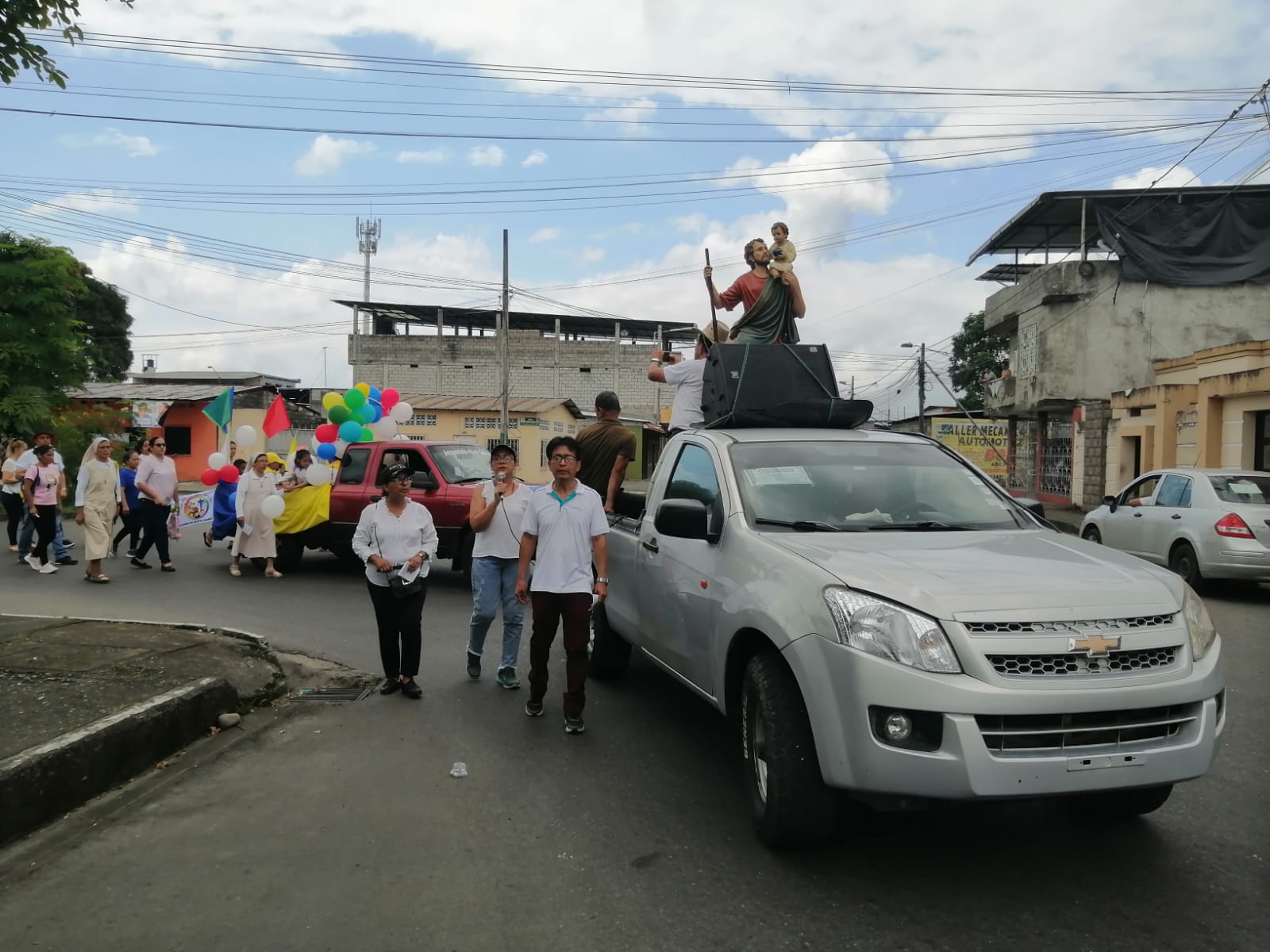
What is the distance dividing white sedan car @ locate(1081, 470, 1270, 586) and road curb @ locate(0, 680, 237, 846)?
10470mm

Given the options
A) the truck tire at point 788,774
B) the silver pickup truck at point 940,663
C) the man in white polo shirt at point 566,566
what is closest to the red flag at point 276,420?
the man in white polo shirt at point 566,566

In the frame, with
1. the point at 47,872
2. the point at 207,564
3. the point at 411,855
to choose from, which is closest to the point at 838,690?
the point at 411,855

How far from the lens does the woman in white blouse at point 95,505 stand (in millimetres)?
11664

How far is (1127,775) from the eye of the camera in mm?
3371

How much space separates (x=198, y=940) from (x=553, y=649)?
5.01m

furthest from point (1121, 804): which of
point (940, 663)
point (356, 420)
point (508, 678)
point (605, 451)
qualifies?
point (356, 420)

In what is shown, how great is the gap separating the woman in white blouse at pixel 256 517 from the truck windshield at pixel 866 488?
8.65 meters

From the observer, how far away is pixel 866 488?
4934 mm

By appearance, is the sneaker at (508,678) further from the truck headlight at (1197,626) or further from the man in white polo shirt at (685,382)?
the truck headlight at (1197,626)

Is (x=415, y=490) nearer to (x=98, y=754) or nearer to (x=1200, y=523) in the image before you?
(x=98, y=754)

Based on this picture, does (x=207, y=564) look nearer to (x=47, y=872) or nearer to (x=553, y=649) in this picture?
(x=553, y=649)

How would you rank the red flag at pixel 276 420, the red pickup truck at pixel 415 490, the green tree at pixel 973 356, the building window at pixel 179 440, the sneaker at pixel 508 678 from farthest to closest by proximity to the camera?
the green tree at pixel 973 356
the building window at pixel 179 440
the red flag at pixel 276 420
the red pickup truck at pixel 415 490
the sneaker at pixel 508 678

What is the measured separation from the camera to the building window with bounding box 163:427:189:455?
3866 cm

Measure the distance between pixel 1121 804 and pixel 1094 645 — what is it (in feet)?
3.99
